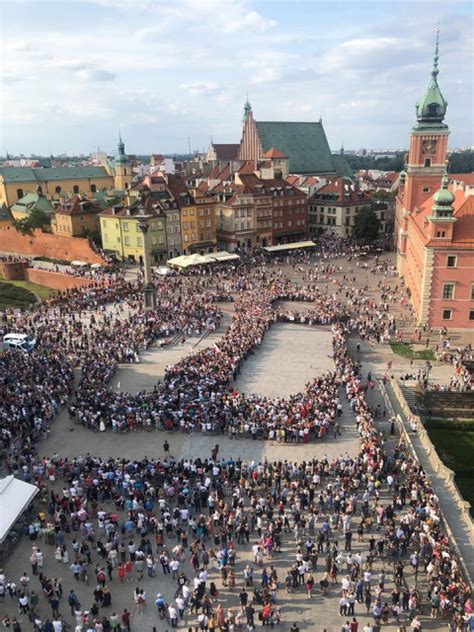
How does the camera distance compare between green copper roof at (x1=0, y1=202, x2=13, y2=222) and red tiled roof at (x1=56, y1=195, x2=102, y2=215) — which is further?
green copper roof at (x1=0, y1=202, x2=13, y2=222)

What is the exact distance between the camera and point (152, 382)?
3266 centimetres

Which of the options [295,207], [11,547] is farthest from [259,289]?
[11,547]

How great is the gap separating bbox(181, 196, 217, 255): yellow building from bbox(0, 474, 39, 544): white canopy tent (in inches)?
2086

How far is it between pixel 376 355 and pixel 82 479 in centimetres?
2270

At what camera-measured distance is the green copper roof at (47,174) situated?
95.5 meters

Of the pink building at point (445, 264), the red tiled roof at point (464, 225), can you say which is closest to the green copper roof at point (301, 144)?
the pink building at point (445, 264)

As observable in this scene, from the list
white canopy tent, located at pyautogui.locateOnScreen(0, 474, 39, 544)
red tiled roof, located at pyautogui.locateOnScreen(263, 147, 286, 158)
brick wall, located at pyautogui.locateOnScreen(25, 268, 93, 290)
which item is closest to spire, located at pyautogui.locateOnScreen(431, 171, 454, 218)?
white canopy tent, located at pyautogui.locateOnScreen(0, 474, 39, 544)

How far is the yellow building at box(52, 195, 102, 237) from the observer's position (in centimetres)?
7475

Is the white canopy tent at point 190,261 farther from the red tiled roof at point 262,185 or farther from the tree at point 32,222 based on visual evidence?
the tree at point 32,222

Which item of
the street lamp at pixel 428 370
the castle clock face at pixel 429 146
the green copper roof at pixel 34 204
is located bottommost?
the street lamp at pixel 428 370

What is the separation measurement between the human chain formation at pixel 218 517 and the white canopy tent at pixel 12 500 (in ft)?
2.66

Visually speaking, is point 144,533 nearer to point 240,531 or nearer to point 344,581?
point 240,531

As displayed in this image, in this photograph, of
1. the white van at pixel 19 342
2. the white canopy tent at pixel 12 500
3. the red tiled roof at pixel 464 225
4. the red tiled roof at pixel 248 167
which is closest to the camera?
the white canopy tent at pixel 12 500

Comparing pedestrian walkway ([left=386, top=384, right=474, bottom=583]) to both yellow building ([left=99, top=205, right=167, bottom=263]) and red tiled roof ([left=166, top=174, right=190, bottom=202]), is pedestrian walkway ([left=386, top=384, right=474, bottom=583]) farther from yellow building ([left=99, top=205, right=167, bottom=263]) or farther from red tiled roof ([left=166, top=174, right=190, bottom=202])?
red tiled roof ([left=166, top=174, right=190, bottom=202])
